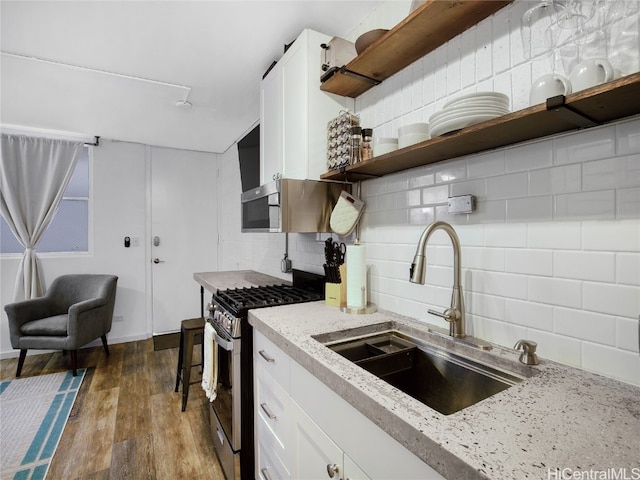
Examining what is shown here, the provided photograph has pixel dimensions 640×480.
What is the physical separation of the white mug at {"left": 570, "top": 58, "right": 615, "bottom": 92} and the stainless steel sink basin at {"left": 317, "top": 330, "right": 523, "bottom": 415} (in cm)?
82

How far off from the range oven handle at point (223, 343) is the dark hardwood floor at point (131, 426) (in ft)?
2.46

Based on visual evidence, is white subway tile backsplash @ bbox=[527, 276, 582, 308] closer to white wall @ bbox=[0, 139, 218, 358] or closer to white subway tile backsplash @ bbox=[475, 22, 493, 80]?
white subway tile backsplash @ bbox=[475, 22, 493, 80]

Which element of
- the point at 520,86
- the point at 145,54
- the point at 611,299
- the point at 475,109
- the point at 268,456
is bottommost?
the point at 268,456

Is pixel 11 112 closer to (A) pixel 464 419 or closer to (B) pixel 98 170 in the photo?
(B) pixel 98 170

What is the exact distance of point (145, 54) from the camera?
2.04m

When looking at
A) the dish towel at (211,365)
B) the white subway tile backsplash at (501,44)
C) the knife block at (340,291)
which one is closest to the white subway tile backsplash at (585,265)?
the white subway tile backsplash at (501,44)

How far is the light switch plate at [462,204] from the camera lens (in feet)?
3.92

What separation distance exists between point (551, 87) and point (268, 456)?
175cm

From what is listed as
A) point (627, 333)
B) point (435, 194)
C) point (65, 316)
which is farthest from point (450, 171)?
point (65, 316)

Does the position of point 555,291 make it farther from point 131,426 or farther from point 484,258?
point 131,426

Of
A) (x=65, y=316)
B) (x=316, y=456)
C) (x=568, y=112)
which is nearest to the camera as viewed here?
(x=568, y=112)

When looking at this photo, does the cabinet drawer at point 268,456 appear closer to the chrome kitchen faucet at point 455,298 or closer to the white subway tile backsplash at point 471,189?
the chrome kitchen faucet at point 455,298

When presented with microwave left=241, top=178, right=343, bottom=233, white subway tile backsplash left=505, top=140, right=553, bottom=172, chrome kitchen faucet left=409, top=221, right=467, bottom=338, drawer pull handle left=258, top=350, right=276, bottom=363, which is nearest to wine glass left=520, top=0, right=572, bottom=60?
white subway tile backsplash left=505, top=140, right=553, bottom=172

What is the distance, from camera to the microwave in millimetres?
1781
